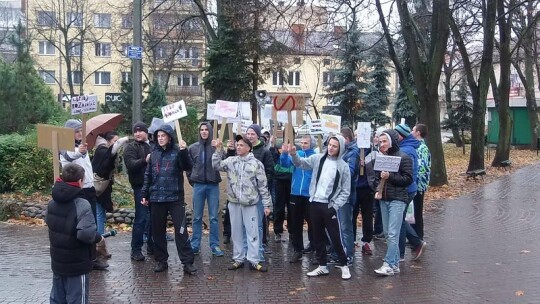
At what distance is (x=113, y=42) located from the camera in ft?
124

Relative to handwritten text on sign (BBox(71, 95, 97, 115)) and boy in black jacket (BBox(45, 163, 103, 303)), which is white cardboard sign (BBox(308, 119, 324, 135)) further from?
boy in black jacket (BBox(45, 163, 103, 303))

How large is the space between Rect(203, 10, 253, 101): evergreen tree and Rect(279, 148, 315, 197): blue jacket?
59.7 ft

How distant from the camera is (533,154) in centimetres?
Result: 3484

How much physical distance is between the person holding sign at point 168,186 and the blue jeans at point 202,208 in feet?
2.27

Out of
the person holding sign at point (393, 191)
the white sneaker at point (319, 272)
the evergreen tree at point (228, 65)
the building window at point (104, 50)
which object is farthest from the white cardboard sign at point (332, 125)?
the building window at point (104, 50)

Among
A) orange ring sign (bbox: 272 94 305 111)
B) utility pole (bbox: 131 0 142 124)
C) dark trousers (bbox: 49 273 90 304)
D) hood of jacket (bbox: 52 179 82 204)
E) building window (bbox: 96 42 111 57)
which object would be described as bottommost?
dark trousers (bbox: 49 273 90 304)

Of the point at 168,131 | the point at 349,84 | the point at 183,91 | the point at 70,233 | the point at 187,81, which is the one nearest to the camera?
the point at 70,233

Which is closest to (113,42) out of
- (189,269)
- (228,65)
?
(228,65)

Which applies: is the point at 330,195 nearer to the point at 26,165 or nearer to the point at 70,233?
the point at 70,233

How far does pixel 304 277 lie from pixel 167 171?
7.26 ft

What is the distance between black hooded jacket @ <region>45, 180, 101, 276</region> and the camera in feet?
19.2

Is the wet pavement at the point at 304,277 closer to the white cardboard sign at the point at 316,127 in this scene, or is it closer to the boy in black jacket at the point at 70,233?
the boy in black jacket at the point at 70,233

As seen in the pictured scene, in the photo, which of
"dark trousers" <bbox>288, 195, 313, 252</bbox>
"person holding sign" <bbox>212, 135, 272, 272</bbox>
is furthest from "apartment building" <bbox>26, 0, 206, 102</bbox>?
"person holding sign" <bbox>212, 135, 272, 272</bbox>

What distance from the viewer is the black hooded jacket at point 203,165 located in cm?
895
